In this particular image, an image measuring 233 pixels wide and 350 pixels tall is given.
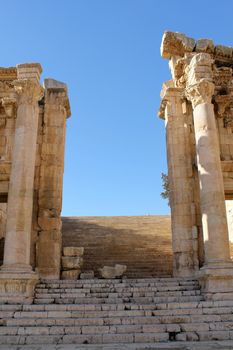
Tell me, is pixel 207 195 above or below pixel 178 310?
above

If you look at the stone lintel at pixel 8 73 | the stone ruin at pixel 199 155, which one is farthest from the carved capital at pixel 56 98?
the stone ruin at pixel 199 155

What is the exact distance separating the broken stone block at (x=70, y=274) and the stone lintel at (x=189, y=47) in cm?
912

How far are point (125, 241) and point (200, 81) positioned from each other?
7.63 metres

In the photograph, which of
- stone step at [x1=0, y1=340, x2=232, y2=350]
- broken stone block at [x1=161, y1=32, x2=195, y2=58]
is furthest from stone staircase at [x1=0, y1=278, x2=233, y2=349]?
broken stone block at [x1=161, y1=32, x2=195, y2=58]

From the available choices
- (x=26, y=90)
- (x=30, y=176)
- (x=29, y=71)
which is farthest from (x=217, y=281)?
(x=29, y=71)

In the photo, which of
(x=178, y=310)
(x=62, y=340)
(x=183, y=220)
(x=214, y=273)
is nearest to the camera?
(x=62, y=340)

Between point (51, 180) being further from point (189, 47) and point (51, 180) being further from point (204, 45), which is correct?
point (204, 45)

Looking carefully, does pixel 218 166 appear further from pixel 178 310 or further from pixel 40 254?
pixel 40 254

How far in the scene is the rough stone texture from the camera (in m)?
13.9

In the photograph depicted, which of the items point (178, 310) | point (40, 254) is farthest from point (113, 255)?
point (178, 310)

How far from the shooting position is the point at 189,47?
14.3 metres

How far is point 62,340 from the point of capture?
7.33 m

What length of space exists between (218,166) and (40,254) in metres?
6.58

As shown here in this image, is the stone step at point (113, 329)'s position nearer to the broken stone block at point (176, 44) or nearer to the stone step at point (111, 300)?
the stone step at point (111, 300)
